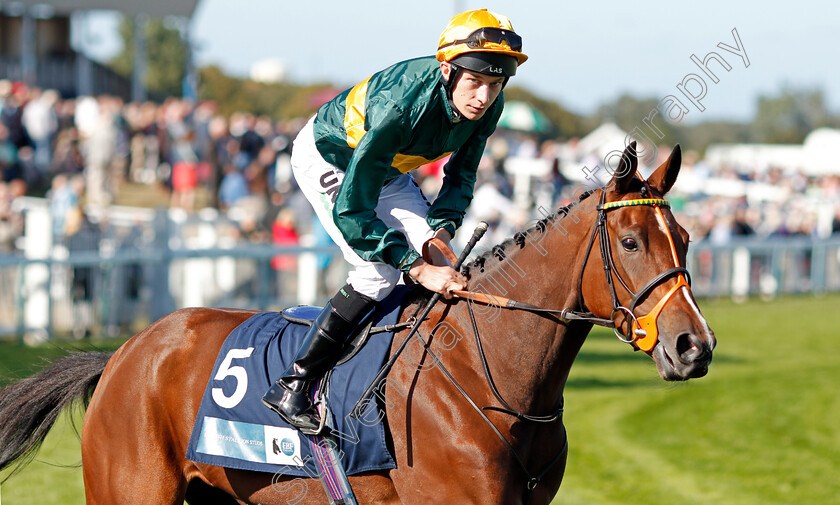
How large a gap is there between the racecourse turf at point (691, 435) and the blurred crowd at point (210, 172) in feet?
11.9

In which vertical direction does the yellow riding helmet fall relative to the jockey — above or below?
above

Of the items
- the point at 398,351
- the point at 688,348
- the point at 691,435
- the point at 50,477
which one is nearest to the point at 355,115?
the point at 398,351

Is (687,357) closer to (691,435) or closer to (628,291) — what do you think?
(628,291)

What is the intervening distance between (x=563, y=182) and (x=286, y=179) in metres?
4.73

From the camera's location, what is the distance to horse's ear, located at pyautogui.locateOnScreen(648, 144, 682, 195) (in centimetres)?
308

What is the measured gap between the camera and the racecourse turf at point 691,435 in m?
5.95

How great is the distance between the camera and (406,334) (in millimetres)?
3389

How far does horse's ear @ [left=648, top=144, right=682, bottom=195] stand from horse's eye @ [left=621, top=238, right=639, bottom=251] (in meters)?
0.24

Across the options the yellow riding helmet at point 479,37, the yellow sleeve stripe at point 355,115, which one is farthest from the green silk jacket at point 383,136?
the yellow riding helmet at point 479,37

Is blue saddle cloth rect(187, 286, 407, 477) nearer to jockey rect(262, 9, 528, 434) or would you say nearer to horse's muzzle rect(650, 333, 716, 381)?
jockey rect(262, 9, 528, 434)

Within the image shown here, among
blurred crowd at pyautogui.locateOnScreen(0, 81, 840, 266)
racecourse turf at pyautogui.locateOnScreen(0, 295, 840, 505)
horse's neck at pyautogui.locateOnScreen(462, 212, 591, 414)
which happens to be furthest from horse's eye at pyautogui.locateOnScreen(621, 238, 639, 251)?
blurred crowd at pyautogui.locateOnScreen(0, 81, 840, 266)

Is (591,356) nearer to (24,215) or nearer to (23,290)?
(23,290)

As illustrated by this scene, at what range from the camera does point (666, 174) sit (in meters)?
3.10

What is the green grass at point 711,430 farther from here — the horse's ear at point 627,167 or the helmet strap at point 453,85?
the helmet strap at point 453,85
